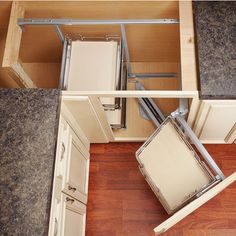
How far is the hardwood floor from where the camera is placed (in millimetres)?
1710

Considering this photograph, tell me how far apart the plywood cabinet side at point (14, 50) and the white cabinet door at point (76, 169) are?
1.18ft

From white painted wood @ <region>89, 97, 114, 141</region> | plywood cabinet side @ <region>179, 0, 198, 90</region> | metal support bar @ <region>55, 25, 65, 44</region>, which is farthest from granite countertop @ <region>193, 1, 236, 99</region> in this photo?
metal support bar @ <region>55, 25, 65, 44</region>

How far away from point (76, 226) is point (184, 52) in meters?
1.06

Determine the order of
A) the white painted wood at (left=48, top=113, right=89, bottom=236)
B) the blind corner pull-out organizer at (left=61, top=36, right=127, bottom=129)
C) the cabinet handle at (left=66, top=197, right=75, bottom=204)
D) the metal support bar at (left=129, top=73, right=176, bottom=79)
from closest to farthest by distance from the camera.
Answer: the white painted wood at (left=48, top=113, right=89, bottom=236) → the cabinet handle at (left=66, top=197, right=75, bottom=204) → the blind corner pull-out organizer at (left=61, top=36, right=127, bottom=129) → the metal support bar at (left=129, top=73, right=176, bottom=79)

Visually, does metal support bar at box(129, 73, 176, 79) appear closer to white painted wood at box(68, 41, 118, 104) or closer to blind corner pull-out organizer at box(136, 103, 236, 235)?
white painted wood at box(68, 41, 118, 104)

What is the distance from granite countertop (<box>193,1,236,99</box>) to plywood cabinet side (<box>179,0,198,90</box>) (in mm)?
31

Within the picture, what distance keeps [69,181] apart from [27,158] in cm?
39

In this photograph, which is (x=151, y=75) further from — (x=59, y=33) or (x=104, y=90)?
(x=59, y=33)

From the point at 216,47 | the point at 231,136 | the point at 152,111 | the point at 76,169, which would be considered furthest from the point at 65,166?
the point at 231,136

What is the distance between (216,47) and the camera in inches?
48.0

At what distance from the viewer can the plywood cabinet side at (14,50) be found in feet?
4.24

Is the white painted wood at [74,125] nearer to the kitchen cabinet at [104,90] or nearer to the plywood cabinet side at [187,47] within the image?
the kitchen cabinet at [104,90]

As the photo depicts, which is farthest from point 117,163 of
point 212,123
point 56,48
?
point 56,48

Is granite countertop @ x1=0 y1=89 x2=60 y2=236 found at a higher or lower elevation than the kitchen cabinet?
lower
